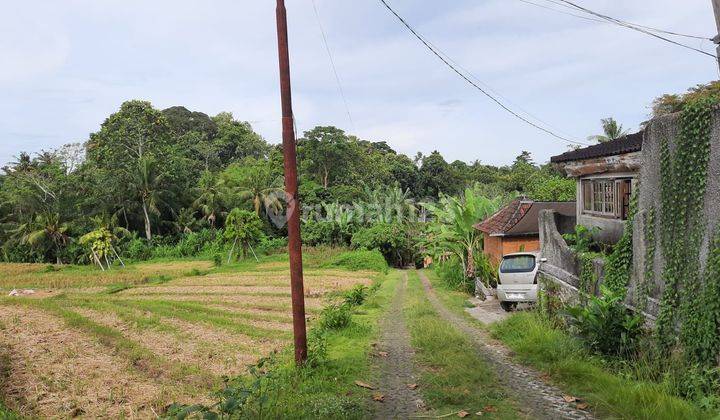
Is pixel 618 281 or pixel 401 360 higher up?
pixel 618 281

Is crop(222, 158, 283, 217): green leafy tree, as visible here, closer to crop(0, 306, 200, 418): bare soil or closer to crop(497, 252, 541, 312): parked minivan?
crop(0, 306, 200, 418): bare soil

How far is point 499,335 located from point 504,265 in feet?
14.0

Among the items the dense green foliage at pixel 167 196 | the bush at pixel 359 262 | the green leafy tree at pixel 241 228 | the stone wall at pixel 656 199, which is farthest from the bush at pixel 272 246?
the stone wall at pixel 656 199

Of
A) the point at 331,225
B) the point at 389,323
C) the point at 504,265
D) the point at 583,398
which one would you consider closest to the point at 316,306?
the point at 389,323

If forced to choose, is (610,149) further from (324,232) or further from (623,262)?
(324,232)

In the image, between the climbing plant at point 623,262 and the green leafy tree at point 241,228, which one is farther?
the green leafy tree at point 241,228

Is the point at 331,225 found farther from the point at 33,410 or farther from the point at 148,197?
the point at 33,410

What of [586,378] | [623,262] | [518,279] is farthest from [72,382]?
[518,279]

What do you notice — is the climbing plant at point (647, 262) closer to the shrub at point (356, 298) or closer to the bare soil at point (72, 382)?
the bare soil at point (72, 382)

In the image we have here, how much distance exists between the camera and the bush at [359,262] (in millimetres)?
34062

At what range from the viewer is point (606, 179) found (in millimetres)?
11078

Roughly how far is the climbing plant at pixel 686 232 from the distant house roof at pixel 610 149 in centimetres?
277

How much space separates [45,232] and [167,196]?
34.9ft

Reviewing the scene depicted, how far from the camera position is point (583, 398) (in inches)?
234
